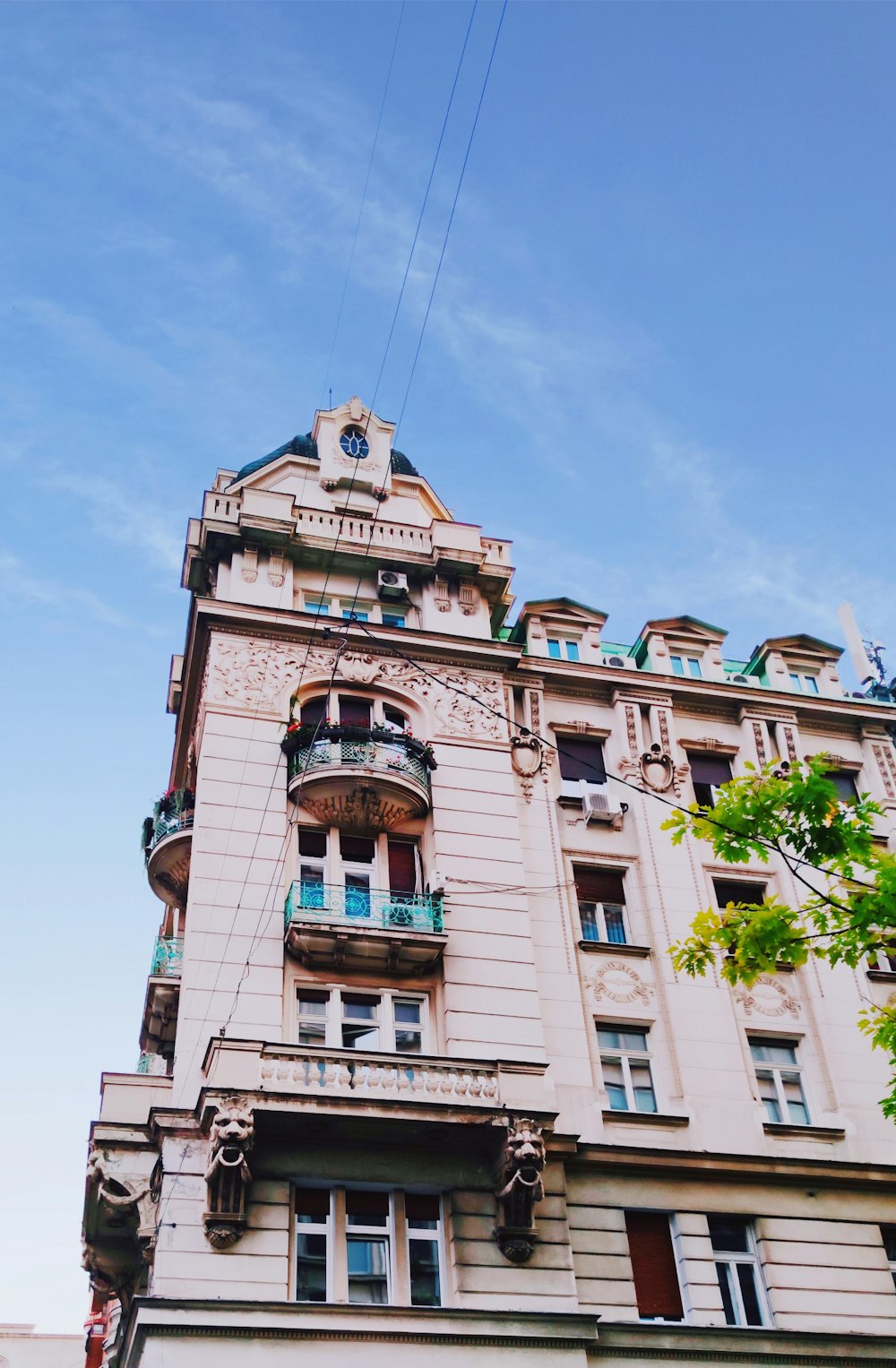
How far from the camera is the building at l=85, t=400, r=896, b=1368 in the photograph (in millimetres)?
20828

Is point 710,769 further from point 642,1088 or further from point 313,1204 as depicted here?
point 313,1204

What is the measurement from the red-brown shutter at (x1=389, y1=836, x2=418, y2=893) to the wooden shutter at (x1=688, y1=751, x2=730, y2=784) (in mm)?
7315

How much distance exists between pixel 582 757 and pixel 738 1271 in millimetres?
11033

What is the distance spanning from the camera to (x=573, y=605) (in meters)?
32.1

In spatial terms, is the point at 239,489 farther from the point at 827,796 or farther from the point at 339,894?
the point at 827,796

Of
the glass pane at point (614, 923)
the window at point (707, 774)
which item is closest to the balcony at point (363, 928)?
the glass pane at point (614, 923)

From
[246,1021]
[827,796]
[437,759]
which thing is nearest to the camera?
[827,796]

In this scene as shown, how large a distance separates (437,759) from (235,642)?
193 inches

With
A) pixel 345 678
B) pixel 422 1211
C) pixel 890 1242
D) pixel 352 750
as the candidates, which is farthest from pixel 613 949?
pixel 345 678

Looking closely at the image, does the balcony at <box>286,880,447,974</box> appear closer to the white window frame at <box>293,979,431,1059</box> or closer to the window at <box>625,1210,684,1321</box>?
the white window frame at <box>293,979,431,1059</box>

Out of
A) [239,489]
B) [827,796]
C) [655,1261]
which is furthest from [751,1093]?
[239,489]

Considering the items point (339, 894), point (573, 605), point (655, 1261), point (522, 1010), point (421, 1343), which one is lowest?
point (421, 1343)

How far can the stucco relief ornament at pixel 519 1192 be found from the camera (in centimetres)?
2122

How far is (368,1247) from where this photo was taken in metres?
21.1
